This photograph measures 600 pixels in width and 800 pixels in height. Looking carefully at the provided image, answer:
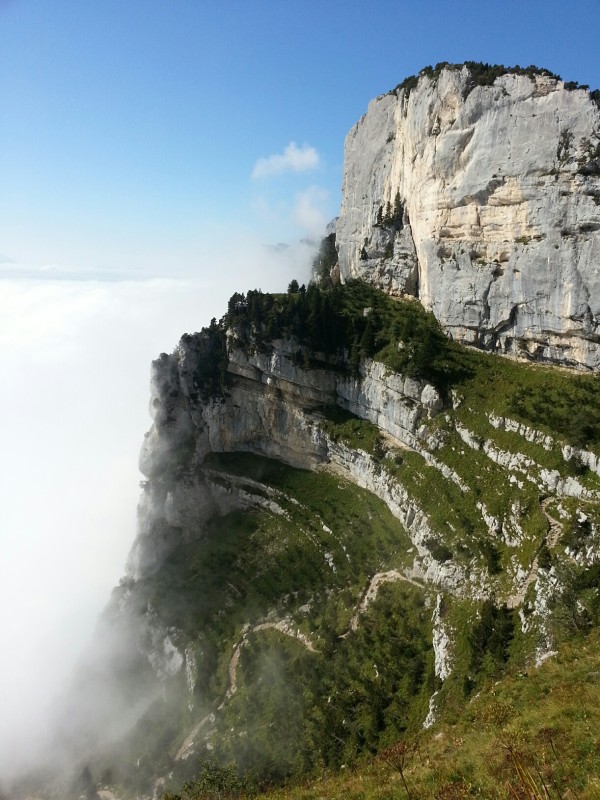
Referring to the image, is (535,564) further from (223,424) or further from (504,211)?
(223,424)

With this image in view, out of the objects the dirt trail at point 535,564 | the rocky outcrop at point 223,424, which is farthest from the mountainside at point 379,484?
the rocky outcrop at point 223,424

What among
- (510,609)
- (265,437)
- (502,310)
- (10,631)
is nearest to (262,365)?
(265,437)

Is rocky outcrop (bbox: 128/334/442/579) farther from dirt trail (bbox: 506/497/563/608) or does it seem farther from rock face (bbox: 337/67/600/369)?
dirt trail (bbox: 506/497/563/608)

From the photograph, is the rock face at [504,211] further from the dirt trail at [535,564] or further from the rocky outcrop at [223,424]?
the dirt trail at [535,564]

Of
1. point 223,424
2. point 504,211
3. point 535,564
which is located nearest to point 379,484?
point 535,564

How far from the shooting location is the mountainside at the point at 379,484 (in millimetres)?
40562

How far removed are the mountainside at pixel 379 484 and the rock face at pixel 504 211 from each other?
0.86 ft

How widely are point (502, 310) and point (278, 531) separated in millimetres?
42330

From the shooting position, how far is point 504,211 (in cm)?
5681

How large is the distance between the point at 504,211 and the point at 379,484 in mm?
37434

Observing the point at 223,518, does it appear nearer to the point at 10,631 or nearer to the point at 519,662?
the point at 519,662

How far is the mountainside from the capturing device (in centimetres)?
4056

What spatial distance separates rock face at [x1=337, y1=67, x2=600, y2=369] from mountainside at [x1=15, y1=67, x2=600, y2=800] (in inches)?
10.3

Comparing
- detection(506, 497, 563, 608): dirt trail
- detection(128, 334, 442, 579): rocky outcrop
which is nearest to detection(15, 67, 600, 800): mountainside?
detection(506, 497, 563, 608): dirt trail
